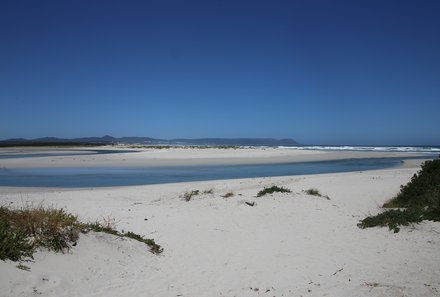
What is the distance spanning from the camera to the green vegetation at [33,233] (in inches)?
209

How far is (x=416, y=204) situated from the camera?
1173 centimetres

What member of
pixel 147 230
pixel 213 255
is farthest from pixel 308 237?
pixel 147 230

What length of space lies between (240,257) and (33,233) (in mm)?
4102

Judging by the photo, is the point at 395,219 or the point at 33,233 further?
the point at 395,219

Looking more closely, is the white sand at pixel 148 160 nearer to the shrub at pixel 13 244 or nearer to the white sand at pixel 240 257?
the white sand at pixel 240 257

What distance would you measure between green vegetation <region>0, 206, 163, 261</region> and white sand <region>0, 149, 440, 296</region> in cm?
18

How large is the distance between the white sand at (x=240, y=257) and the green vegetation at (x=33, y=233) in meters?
0.18

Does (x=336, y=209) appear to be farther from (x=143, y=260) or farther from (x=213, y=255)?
(x=143, y=260)

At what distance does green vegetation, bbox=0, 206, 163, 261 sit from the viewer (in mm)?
5309

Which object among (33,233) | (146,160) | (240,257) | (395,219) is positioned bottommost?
(240,257)

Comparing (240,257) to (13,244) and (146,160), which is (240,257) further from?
(146,160)

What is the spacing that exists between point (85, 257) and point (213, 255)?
110 inches

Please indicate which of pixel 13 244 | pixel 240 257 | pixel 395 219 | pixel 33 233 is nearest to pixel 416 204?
pixel 395 219

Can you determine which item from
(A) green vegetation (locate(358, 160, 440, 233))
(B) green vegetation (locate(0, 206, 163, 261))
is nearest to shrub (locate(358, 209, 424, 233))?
(A) green vegetation (locate(358, 160, 440, 233))
